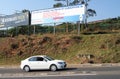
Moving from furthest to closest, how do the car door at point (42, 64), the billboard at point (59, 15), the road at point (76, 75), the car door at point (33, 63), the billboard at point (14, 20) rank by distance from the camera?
the billboard at point (14, 20) → the billboard at point (59, 15) → the car door at point (33, 63) → the car door at point (42, 64) → the road at point (76, 75)

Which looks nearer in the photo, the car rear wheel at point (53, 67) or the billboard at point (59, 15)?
the car rear wheel at point (53, 67)

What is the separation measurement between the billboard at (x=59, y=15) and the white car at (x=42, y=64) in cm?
1325

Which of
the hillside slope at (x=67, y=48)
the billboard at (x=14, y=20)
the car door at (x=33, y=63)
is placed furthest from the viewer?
the billboard at (x=14, y=20)

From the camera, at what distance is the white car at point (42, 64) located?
30.5 m

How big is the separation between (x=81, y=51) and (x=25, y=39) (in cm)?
938

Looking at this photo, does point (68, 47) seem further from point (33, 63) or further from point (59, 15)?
point (33, 63)

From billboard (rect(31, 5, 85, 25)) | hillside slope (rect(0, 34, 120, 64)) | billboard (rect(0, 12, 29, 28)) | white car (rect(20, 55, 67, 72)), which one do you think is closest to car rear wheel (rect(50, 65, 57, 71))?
white car (rect(20, 55, 67, 72))

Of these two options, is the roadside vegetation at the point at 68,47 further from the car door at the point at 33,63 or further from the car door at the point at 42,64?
the car door at the point at 33,63

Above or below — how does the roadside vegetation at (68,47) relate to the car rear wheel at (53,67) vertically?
above

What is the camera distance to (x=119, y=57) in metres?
35.9

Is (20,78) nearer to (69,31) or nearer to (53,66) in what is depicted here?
(53,66)

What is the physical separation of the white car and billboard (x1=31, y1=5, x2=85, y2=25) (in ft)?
43.5

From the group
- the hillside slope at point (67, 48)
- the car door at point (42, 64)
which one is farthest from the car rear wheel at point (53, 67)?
the hillside slope at point (67, 48)

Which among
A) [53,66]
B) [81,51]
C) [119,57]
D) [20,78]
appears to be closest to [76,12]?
[81,51]
